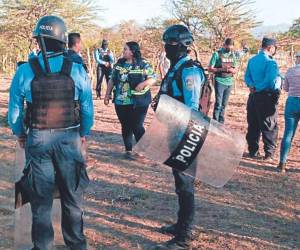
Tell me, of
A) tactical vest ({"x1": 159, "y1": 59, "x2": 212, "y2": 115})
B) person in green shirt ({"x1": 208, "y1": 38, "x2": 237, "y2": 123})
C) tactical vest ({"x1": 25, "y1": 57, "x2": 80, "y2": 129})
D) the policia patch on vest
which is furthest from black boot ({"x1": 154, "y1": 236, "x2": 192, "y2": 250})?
person in green shirt ({"x1": 208, "y1": 38, "x2": 237, "y2": 123})

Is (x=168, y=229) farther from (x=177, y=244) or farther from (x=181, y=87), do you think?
(x=181, y=87)

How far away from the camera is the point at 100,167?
6.60 metres

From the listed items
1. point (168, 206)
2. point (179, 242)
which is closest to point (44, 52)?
point (179, 242)

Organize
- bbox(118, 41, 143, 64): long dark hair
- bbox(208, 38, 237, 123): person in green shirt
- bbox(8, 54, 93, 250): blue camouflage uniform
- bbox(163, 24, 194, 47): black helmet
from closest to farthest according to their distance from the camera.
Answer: bbox(8, 54, 93, 250): blue camouflage uniform → bbox(163, 24, 194, 47): black helmet → bbox(118, 41, 143, 64): long dark hair → bbox(208, 38, 237, 123): person in green shirt

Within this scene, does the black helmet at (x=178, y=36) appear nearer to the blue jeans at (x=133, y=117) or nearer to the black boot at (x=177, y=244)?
the black boot at (x=177, y=244)

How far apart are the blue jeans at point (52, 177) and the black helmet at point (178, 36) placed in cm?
107

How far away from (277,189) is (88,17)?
16.7 meters

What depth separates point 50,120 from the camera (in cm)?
337

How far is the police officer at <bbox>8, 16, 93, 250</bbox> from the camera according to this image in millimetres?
3316

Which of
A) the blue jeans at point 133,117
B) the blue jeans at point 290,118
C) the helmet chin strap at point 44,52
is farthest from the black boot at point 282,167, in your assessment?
the helmet chin strap at point 44,52

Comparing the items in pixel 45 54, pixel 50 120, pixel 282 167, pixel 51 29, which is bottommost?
pixel 282 167

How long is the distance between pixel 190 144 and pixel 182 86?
19.2 inches

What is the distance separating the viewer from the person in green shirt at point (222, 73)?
8531 mm

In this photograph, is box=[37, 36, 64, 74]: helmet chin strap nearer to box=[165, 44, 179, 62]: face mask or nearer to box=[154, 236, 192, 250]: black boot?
box=[165, 44, 179, 62]: face mask
